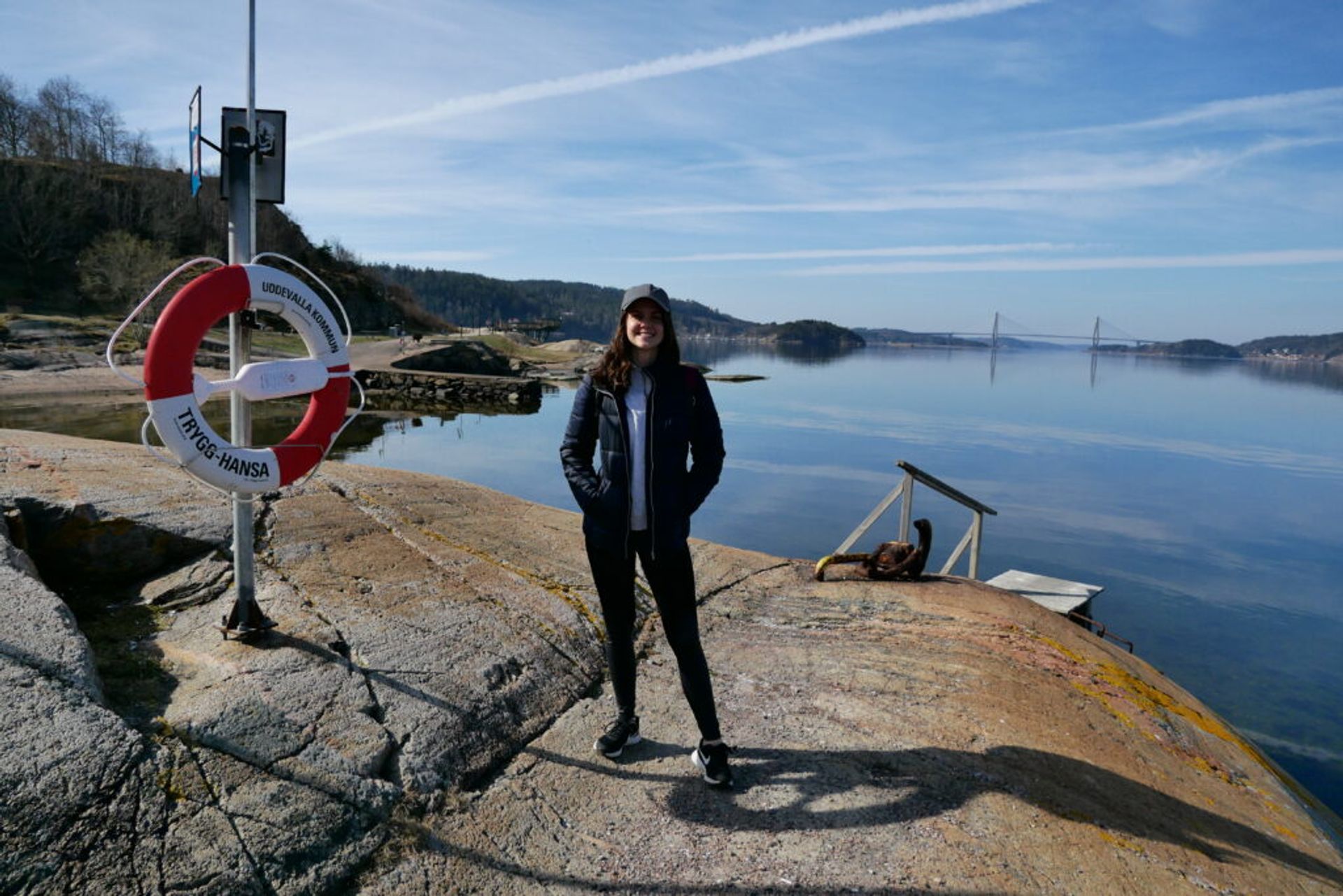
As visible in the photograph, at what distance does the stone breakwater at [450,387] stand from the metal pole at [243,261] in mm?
27263

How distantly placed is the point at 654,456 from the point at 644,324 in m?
0.50

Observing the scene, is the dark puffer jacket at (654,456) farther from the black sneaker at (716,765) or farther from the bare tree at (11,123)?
the bare tree at (11,123)

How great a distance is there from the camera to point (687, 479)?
314cm

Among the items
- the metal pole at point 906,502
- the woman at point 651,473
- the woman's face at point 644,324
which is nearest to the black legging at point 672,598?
the woman at point 651,473

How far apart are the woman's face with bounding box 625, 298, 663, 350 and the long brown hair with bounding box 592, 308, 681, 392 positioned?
19 mm

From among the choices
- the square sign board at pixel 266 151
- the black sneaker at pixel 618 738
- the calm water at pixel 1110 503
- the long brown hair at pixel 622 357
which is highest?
the square sign board at pixel 266 151

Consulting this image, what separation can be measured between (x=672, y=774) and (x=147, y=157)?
240 feet

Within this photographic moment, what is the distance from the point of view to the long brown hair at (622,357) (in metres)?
3.03

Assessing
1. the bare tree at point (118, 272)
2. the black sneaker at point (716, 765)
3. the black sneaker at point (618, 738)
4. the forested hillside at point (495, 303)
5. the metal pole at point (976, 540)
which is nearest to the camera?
the black sneaker at point (716, 765)

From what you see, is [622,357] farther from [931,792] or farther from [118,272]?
[118,272]

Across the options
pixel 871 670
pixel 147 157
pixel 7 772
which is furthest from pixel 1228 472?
pixel 147 157

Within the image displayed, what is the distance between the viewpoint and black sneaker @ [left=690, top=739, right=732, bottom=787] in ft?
9.78

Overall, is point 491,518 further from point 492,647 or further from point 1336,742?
point 1336,742

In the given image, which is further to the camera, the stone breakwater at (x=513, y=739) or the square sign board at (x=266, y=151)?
the square sign board at (x=266, y=151)
